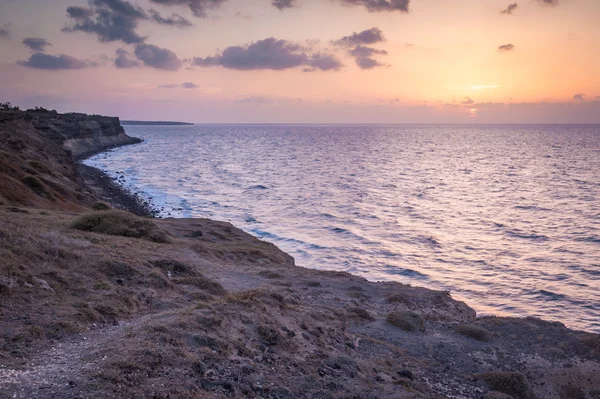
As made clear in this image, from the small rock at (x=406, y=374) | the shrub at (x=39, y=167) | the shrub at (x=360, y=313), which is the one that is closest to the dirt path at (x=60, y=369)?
the small rock at (x=406, y=374)

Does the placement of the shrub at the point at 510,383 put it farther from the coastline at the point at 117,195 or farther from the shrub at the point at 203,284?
the coastline at the point at 117,195

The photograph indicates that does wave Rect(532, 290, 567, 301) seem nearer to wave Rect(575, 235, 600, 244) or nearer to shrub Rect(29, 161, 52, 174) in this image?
wave Rect(575, 235, 600, 244)

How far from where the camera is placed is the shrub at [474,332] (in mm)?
16703

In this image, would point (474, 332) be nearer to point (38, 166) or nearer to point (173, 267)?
point (173, 267)

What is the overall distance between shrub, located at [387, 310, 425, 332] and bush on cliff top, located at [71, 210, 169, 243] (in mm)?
13371

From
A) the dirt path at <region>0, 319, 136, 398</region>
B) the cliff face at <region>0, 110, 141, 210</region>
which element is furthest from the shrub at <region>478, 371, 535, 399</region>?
the cliff face at <region>0, 110, 141, 210</region>

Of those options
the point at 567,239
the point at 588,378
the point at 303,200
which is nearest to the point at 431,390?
the point at 588,378

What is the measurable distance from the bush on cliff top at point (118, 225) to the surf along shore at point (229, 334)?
0.08m

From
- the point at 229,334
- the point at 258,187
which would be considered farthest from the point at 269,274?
the point at 258,187

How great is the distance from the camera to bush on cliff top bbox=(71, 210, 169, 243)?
22.7m

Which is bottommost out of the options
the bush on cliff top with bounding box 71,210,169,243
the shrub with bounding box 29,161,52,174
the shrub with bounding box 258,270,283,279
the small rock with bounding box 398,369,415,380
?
the shrub with bounding box 258,270,283,279

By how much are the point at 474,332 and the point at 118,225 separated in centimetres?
1739

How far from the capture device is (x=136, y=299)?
13.8 meters

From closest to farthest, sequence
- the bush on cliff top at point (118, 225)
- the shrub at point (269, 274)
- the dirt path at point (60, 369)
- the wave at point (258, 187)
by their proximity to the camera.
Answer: the dirt path at point (60, 369)
the shrub at point (269, 274)
the bush on cliff top at point (118, 225)
the wave at point (258, 187)
